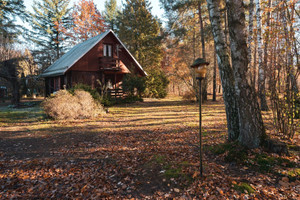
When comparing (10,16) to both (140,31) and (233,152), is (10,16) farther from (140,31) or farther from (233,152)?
(233,152)

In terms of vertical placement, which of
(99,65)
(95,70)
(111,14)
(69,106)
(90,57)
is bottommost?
(69,106)

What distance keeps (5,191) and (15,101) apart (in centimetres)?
1498

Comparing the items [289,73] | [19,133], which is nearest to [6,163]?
[19,133]

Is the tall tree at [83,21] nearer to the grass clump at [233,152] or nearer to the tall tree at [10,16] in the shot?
the tall tree at [10,16]

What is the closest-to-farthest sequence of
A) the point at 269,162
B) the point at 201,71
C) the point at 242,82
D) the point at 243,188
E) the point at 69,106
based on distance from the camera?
1. the point at 243,188
2. the point at 201,71
3. the point at 269,162
4. the point at 242,82
5. the point at 69,106

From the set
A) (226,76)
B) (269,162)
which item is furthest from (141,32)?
(269,162)

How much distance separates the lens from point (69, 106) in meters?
10.6

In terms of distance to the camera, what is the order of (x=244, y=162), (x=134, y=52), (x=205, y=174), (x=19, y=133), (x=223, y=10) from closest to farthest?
(x=205, y=174), (x=244, y=162), (x=19, y=133), (x=223, y=10), (x=134, y=52)

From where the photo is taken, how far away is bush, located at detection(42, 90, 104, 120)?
10333 millimetres

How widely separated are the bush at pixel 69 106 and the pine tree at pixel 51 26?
2062cm

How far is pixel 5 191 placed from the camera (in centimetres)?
394

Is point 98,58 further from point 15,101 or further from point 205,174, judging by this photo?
point 205,174

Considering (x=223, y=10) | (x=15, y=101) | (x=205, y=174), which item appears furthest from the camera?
(x=15, y=101)

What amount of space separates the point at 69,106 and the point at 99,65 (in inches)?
329
